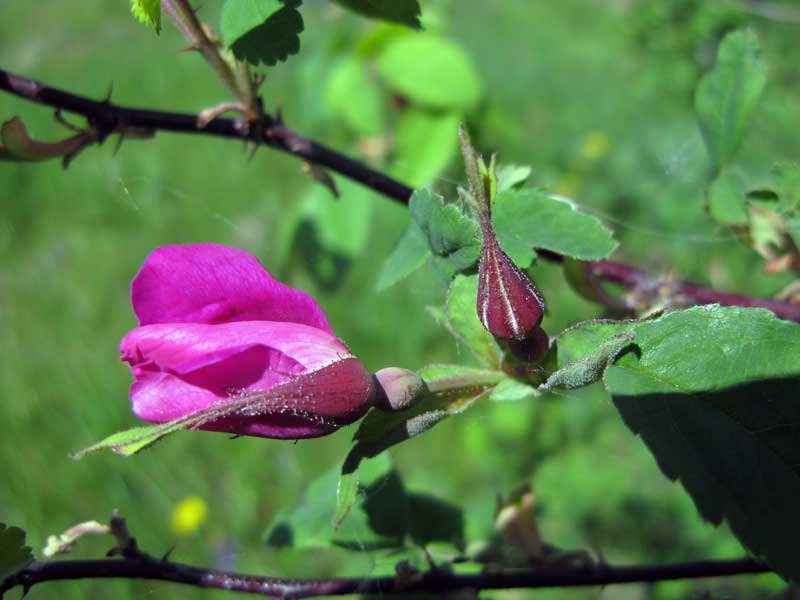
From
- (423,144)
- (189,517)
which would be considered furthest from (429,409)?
(189,517)

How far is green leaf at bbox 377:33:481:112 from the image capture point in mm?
1475

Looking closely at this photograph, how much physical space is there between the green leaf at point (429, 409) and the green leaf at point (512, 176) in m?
0.19

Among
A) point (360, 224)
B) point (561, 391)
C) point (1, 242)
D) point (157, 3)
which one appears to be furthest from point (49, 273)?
point (561, 391)

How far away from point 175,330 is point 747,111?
0.76m

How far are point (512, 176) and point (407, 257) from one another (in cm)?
13

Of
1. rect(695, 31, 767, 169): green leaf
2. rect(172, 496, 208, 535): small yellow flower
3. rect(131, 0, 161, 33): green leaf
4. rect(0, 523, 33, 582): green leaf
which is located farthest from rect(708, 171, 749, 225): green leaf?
rect(172, 496, 208, 535): small yellow flower

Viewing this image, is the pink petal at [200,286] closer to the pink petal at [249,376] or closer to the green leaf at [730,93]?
the pink petal at [249,376]

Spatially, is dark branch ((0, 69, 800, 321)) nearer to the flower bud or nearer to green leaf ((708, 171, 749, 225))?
green leaf ((708, 171, 749, 225))

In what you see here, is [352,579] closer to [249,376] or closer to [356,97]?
[249,376]

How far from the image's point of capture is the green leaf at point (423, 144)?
1.46 meters

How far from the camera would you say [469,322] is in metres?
0.62

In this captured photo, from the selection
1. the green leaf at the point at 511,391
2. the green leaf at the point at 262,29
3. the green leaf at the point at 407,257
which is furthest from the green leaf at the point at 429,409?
the green leaf at the point at 262,29

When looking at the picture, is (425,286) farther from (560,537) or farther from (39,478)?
(39,478)

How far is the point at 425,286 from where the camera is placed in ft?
3.81
